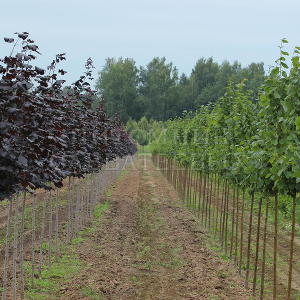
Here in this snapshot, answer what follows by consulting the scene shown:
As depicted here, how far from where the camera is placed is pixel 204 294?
35.3 ft

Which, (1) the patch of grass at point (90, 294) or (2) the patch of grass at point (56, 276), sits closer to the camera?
(1) the patch of grass at point (90, 294)

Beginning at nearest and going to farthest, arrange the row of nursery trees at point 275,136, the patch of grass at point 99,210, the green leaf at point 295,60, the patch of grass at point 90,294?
the row of nursery trees at point 275,136, the green leaf at point 295,60, the patch of grass at point 90,294, the patch of grass at point 99,210

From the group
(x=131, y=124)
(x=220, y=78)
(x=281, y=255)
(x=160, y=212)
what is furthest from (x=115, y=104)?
(x=281, y=255)

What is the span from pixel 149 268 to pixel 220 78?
106 metres

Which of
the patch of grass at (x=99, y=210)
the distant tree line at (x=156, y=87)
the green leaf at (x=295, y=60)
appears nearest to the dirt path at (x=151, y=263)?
the patch of grass at (x=99, y=210)

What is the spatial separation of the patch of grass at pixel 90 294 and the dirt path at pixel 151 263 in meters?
0.02

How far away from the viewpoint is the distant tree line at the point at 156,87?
11981 cm

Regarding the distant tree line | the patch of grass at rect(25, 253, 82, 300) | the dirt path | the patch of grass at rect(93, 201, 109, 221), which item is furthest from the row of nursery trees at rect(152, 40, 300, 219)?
the distant tree line

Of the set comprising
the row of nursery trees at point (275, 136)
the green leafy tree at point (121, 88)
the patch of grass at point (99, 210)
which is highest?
the green leafy tree at point (121, 88)

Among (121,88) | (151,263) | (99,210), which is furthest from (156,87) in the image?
(151,263)

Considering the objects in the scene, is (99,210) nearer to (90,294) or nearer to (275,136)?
(90,294)

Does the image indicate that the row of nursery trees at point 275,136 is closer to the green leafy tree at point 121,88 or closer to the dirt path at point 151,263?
the dirt path at point 151,263

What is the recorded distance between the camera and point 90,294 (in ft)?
34.1

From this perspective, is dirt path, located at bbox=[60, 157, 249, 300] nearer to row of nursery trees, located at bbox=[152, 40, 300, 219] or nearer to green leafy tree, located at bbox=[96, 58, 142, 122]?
row of nursery trees, located at bbox=[152, 40, 300, 219]
